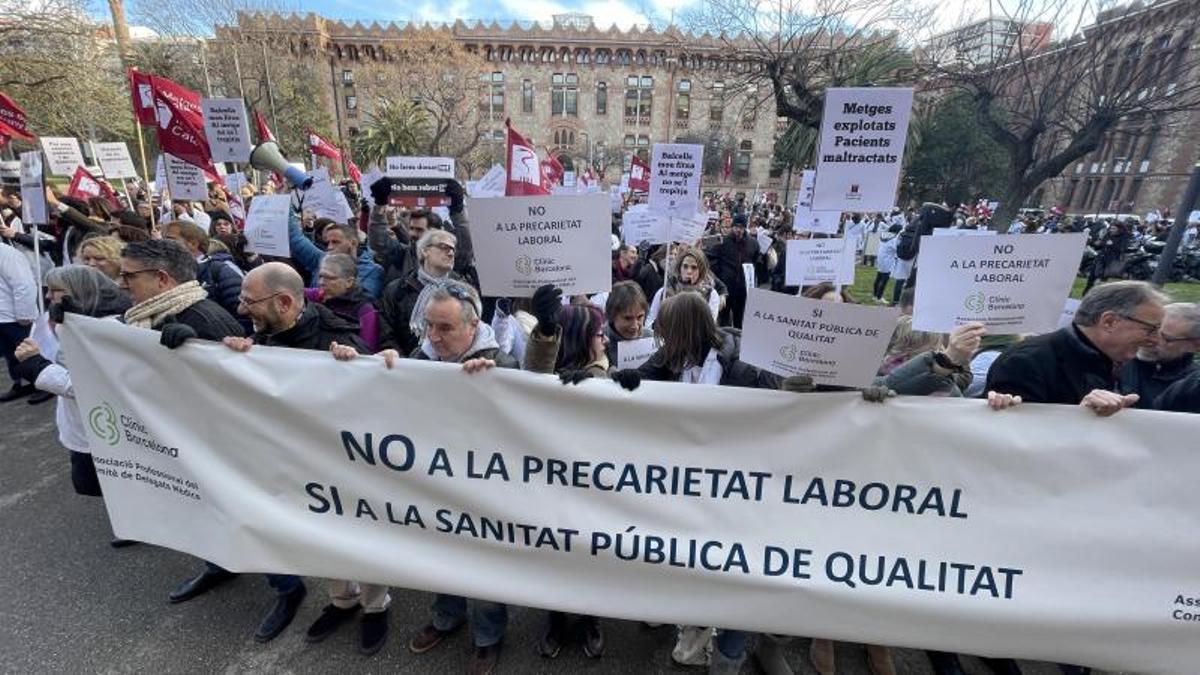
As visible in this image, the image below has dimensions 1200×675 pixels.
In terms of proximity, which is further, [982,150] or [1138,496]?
[982,150]

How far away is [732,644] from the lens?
7.93 feet

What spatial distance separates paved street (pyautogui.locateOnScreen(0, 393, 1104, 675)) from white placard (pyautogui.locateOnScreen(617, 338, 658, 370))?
1341 mm

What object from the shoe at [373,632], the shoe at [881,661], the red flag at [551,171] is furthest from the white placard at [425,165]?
the shoe at [881,661]

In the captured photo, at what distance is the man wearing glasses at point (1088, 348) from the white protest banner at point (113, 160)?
36.7ft

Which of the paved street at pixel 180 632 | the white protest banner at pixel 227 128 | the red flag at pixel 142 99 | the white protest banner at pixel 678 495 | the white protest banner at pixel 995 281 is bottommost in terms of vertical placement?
the paved street at pixel 180 632

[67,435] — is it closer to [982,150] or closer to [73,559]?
[73,559]

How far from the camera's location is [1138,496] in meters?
→ 1.87

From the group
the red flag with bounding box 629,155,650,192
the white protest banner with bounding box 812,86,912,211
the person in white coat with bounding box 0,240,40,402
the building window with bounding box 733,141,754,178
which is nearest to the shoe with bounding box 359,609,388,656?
the white protest banner with bounding box 812,86,912,211

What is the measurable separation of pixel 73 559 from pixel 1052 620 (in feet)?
15.7

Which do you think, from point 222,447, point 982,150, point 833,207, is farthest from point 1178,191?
point 222,447

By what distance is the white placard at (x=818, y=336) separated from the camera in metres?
1.90

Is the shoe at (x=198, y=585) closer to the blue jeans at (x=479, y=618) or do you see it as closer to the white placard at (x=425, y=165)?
the blue jeans at (x=479, y=618)

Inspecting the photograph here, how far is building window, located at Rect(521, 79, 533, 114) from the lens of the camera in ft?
188

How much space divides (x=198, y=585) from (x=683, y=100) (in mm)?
62675
